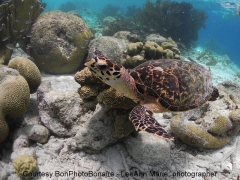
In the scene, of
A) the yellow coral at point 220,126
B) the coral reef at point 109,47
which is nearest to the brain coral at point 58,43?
the coral reef at point 109,47

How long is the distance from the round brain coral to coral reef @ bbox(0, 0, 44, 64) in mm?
→ 2899

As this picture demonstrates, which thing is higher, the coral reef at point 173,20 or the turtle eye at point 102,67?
the turtle eye at point 102,67

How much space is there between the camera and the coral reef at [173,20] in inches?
583

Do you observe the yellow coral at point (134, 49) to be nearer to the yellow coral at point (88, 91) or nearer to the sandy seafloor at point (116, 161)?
the yellow coral at point (88, 91)

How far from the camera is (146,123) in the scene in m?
2.57

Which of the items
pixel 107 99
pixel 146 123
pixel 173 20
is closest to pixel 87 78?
pixel 107 99

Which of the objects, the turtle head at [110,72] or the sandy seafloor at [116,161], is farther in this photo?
the sandy seafloor at [116,161]

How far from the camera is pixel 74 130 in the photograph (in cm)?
380

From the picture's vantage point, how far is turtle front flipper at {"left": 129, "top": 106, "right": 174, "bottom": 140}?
2.38 m

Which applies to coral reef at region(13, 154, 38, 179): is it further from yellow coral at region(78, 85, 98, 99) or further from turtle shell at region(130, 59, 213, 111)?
turtle shell at region(130, 59, 213, 111)

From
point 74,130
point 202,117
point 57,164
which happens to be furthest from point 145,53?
point 57,164

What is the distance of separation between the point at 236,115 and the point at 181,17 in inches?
560

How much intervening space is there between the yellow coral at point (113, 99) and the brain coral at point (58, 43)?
343 centimetres

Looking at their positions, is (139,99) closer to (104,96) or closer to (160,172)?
(104,96)
